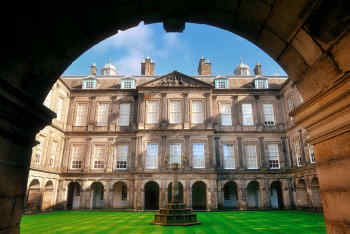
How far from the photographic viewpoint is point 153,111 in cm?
2545

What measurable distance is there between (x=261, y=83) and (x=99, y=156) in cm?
2009

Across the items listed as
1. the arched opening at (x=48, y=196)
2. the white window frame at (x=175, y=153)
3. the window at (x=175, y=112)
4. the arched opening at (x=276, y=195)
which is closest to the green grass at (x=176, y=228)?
the arched opening at (x=48, y=196)

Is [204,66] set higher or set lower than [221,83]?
higher

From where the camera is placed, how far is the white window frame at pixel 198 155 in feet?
78.0

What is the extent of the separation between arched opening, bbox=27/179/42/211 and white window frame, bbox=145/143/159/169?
32.1 ft

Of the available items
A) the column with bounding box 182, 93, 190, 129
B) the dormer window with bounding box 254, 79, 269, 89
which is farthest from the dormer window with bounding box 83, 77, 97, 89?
the dormer window with bounding box 254, 79, 269, 89

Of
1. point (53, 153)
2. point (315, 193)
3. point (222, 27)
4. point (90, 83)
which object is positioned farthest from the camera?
point (90, 83)

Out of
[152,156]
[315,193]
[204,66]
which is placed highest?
[204,66]

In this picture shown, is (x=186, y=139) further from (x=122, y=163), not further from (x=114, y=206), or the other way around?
(x=114, y=206)

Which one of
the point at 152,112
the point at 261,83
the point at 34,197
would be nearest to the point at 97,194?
the point at 34,197

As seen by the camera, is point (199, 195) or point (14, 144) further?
point (199, 195)

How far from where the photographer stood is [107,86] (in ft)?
93.7

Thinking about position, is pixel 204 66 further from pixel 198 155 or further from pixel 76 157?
pixel 76 157

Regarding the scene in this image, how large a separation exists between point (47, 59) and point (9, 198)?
74.0 inches
